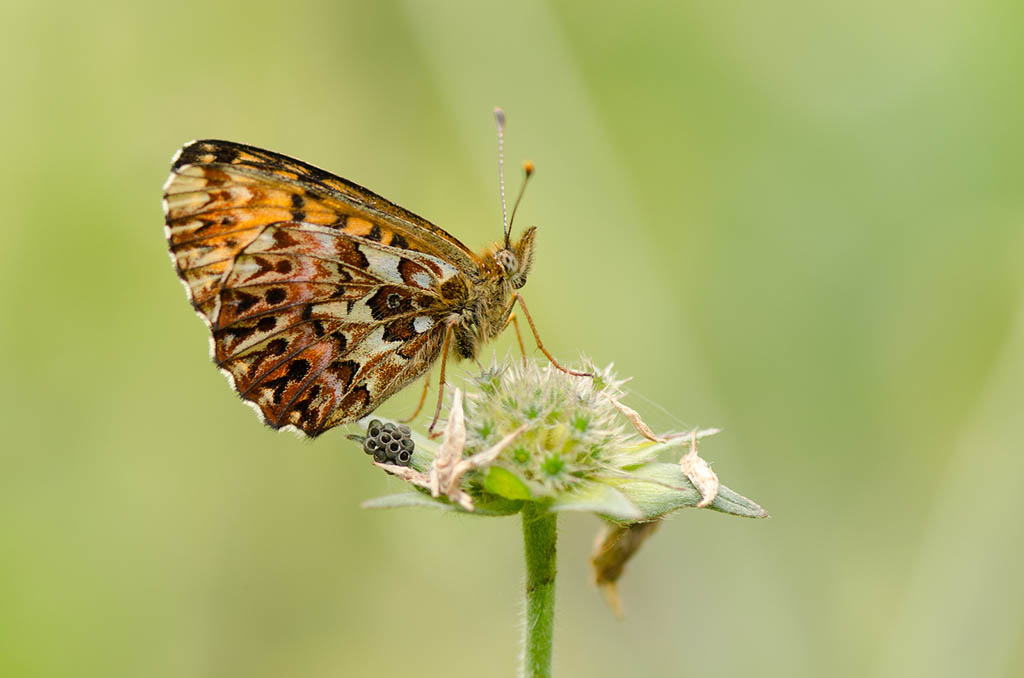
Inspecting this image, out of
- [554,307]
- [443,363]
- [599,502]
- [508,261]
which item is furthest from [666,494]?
[554,307]

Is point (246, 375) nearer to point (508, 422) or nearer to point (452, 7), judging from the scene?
point (508, 422)

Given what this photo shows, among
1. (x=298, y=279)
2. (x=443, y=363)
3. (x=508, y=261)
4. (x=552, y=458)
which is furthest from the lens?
(x=508, y=261)

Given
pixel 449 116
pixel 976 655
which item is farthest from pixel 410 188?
pixel 976 655

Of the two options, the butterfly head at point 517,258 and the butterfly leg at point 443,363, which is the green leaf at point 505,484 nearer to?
the butterfly leg at point 443,363

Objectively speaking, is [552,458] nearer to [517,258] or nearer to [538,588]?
[538,588]

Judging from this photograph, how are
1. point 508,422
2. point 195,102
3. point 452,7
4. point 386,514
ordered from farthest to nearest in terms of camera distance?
point 195,102
point 386,514
point 452,7
point 508,422

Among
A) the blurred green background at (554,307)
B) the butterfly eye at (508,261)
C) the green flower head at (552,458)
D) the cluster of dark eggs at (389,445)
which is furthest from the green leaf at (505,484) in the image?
the blurred green background at (554,307)

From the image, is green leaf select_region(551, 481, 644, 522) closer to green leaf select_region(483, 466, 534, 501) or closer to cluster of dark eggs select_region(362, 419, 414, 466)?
green leaf select_region(483, 466, 534, 501)
